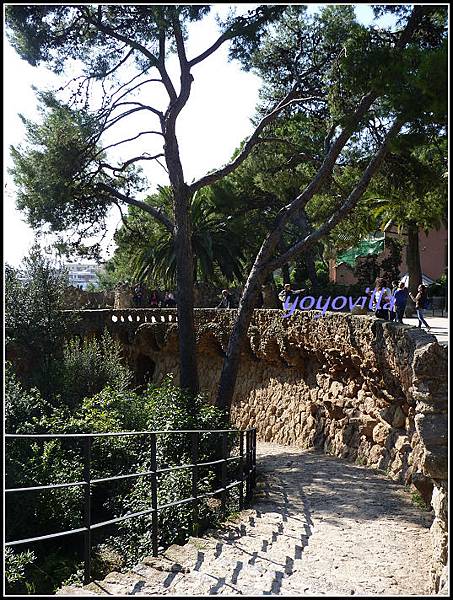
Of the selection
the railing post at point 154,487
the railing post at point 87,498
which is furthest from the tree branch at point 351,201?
the railing post at point 87,498

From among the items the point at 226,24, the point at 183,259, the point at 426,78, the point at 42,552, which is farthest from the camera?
the point at 183,259

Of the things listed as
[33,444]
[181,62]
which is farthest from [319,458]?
[181,62]

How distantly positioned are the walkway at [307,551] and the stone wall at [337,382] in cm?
52

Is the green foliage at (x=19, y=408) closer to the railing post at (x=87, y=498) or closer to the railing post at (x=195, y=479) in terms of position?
the railing post at (x=195, y=479)

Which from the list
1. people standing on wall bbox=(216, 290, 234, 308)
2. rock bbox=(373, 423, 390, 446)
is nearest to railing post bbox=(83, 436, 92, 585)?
rock bbox=(373, 423, 390, 446)

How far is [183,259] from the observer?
14.7 meters

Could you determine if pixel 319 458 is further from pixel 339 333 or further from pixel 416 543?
pixel 416 543

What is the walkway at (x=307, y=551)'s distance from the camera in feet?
18.5

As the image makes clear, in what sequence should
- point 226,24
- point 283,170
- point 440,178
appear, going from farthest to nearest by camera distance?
point 283,170, point 226,24, point 440,178

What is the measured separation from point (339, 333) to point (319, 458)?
98.3 inches

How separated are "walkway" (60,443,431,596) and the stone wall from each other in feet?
1.72

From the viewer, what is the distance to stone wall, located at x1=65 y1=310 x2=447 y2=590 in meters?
5.54

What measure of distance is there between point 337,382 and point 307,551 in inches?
301

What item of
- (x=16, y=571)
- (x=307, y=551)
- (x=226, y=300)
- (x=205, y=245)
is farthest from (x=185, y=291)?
(x=205, y=245)
